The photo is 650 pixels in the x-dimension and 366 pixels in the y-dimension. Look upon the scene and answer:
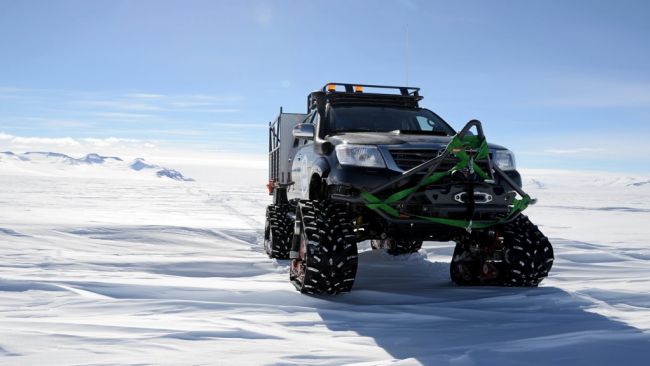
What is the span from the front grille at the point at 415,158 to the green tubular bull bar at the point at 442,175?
0.09m

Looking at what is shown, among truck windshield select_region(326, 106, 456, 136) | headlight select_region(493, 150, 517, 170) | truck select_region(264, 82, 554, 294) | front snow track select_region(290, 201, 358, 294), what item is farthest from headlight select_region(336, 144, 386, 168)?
headlight select_region(493, 150, 517, 170)

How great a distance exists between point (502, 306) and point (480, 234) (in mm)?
912

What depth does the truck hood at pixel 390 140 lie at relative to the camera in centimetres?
511

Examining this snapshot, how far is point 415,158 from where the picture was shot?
500 cm

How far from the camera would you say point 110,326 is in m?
3.69

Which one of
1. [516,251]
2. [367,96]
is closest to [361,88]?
[367,96]

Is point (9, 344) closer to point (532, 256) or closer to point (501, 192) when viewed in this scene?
point (501, 192)

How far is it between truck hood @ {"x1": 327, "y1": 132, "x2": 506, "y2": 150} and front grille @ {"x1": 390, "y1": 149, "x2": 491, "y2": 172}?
96 mm

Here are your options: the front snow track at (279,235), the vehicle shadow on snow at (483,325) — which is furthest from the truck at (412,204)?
the front snow track at (279,235)

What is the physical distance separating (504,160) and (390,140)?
3.90ft

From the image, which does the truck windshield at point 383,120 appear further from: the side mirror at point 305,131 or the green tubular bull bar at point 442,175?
the green tubular bull bar at point 442,175

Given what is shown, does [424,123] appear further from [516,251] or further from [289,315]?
[289,315]

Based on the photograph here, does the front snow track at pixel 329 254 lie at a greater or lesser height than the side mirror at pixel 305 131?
lesser

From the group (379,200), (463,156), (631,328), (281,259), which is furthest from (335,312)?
(281,259)
